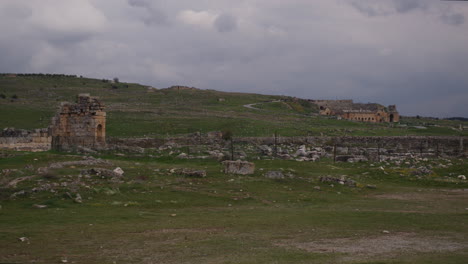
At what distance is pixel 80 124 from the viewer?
34.7 meters

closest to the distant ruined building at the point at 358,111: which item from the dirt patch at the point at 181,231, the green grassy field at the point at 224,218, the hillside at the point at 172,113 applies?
the hillside at the point at 172,113

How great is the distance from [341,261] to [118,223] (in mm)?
6901

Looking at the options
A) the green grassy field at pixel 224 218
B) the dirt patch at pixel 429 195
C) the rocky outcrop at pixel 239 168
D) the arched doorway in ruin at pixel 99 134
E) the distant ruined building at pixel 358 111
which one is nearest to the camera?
the green grassy field at pixel 224 218

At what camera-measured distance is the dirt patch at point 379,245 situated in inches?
469

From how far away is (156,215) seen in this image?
16641mm

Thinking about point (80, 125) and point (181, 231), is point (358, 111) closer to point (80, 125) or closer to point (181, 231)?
point (80, 125)

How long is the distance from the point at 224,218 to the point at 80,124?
21.1 m

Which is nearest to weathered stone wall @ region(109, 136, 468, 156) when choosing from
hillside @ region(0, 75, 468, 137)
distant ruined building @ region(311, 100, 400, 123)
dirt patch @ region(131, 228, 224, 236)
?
hillside @ region(0, 75, 468, 137)

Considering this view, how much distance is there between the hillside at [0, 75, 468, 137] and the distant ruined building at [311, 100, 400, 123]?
15.7 ft

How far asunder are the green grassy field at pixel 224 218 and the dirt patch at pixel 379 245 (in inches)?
1.0

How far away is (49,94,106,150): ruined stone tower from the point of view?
34.4 meters

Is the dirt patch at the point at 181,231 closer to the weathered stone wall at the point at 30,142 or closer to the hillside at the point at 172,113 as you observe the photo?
the weathered stone wall at the point at 30,142

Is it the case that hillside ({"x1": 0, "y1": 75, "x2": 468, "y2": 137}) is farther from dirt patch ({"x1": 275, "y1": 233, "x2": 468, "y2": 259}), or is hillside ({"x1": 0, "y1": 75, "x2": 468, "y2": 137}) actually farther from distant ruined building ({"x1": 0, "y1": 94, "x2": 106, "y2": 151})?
dirt patch ({"x1": 275, "y1": 233, "x2": 468, "y2": 259})

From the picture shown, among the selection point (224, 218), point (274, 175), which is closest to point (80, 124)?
point (274, 175)
